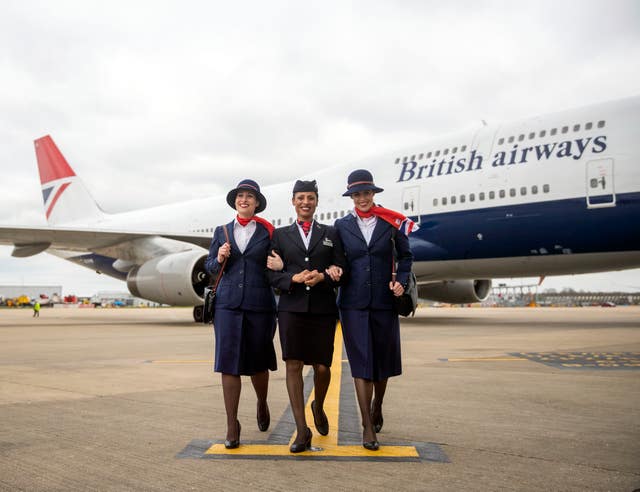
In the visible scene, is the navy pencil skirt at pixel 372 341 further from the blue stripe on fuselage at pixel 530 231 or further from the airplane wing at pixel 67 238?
the airplane wing at pixel 67 238

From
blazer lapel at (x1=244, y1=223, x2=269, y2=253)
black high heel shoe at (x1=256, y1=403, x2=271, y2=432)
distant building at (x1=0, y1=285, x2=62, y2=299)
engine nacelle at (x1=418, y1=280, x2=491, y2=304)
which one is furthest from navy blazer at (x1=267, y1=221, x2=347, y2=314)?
distant building at (x1=0, y1=285, x2=62, y2=299)

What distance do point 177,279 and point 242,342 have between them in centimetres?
1074

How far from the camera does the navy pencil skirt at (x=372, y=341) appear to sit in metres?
3.19

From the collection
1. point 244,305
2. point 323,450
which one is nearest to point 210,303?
point 244,305

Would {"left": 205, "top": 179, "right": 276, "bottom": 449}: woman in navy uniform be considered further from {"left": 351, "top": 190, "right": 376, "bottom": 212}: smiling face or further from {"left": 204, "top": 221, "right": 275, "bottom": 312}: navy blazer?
{"left": 351, "top": 190, "right": 376, "bottom": 212}: smiling face

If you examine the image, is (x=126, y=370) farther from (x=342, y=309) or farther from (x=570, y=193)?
(x=570, y=193)

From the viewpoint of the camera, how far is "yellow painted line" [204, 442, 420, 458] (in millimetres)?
2803

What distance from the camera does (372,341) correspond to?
127 inches

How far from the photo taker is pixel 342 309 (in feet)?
10.8

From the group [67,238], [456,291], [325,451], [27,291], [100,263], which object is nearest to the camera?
[325,451]

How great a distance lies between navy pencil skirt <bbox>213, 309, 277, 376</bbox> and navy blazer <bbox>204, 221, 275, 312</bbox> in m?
0.05

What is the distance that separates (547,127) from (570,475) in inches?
396

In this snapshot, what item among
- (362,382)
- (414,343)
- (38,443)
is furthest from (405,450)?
(414,343)

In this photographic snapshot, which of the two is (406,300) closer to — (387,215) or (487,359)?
(387,215)
